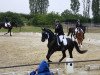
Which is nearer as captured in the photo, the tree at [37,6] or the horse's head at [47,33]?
the horse's head at [47,33]

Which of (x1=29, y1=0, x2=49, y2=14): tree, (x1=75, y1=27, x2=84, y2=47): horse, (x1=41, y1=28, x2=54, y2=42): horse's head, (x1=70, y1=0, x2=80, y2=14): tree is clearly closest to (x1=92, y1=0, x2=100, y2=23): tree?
(x1=70, y1=0, x2=80, y2=14): tree

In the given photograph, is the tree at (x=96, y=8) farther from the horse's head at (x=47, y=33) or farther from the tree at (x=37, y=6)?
the horse's head at (x=47, y=33)

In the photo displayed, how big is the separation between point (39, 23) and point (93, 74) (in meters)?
45.8

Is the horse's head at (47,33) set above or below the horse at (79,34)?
above

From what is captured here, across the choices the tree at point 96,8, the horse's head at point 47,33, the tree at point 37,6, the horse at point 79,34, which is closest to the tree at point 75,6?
the tree at point 96,8

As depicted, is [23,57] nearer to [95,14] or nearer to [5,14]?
[5,14]

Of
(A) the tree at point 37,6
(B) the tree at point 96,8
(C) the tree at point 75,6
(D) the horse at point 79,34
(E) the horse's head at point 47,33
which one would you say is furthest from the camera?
(C) the tree at point 75,6

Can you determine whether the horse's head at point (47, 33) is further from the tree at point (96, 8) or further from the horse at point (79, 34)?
the tree at point (96, 8)

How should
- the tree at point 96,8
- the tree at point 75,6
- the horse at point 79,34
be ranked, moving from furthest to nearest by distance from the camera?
the tree at point 75,6 < the tree at point 96,8 < the horse at point 79,34

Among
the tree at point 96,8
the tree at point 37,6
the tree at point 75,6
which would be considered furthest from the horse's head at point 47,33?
the tree at point 75,6

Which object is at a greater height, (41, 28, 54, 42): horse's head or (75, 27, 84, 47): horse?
(41, 28, 54, 42): horse's head

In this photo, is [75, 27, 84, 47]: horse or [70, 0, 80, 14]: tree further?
[70, 0, 80, 14]: tree

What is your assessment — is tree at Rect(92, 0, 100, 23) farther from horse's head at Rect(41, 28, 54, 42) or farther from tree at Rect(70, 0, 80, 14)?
horse's head at Rect(41, 28, 54, 42)

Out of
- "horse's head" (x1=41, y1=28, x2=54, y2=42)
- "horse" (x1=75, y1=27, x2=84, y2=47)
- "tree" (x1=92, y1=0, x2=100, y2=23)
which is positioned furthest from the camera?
"tree" (x1=92, y1=0, x2=100, y2=23)
